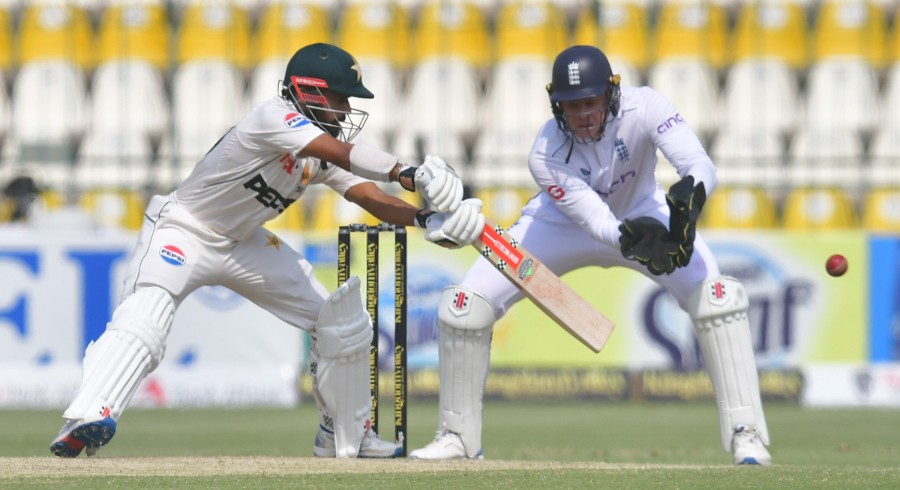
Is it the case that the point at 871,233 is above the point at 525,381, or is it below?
above

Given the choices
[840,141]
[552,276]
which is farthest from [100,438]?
[840,141]

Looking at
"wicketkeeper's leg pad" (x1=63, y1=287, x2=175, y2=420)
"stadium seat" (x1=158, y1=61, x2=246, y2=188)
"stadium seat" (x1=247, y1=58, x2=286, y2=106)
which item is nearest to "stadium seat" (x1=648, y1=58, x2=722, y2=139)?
"stadium seat" (x1=247, y1=58, x2=286, y2=106)

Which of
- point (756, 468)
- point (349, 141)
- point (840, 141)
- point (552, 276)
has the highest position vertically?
point (840, 141)

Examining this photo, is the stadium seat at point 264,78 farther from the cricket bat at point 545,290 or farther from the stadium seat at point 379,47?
the cricket bat at point 545,290

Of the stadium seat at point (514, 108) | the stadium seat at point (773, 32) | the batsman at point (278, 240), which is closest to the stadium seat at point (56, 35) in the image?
the stadium seat at point (514, 108)

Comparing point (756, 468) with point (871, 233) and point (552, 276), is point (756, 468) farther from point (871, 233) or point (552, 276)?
point (871, 233)

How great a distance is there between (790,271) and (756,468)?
6.08 meters

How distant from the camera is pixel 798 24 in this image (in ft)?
47.3

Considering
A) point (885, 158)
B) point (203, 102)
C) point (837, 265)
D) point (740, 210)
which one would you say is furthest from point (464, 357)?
point (203, 102)

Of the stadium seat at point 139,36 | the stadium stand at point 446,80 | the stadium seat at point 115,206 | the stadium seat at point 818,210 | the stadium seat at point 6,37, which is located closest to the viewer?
the stadium seat at point 818,210

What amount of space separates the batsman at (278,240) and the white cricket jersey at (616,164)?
0.60m

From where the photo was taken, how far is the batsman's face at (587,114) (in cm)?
625

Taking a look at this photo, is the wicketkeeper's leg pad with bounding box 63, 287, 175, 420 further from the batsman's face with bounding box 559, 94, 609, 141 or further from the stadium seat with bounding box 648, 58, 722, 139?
the stadium seat with bounding box 648, 58, 722, 139

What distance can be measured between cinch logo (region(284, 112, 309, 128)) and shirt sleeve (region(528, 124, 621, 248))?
1.16m
